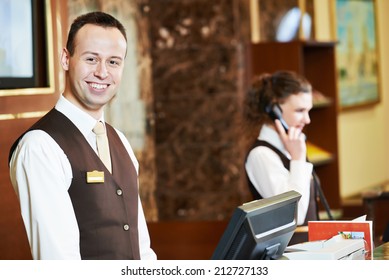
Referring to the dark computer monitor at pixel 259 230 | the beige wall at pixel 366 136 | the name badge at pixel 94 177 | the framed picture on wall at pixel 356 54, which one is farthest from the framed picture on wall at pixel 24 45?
the framed picture on wall at pixel 356 54

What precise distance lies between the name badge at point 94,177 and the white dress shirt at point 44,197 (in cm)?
7

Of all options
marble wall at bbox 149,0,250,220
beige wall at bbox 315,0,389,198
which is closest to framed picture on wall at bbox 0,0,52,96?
marble wall at bbox 149,0,250,220

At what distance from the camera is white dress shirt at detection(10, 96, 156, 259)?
2.67 meters

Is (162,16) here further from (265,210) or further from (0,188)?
(265,210)

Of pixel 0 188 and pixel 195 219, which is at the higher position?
pixel 0 188

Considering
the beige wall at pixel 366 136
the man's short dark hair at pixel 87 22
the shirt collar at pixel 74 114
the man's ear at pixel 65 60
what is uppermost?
the man's short dark hair at pixel 87 22

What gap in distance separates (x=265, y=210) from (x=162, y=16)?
14.6ft

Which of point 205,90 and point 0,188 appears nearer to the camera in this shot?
point 0,188

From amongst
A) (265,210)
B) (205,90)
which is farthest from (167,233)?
(265,210)

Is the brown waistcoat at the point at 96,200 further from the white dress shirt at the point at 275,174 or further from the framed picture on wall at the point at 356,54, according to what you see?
the framed picture on wall at the point at 356,54

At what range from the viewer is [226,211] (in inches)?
267

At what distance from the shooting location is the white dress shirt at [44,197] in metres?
2.67

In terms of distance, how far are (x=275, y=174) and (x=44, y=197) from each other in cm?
157

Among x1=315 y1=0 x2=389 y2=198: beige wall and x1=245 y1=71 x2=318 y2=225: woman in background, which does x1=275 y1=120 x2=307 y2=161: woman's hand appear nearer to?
x1=245 y1=71 x2=318 y2=225: woman in background
